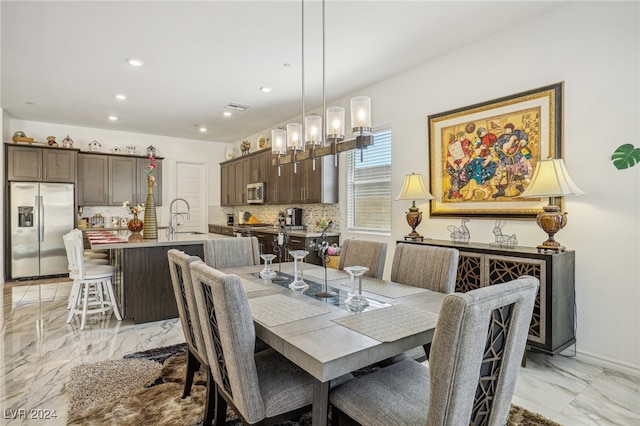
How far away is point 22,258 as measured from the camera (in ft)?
19.7

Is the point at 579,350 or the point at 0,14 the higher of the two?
the point at 0,14

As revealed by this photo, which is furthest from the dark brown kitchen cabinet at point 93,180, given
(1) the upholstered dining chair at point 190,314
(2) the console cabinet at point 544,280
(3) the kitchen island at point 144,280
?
(2) the console cabinet at point 544,280

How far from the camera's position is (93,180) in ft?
22.3

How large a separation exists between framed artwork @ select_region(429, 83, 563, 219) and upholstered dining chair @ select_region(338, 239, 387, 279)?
52.1 inches

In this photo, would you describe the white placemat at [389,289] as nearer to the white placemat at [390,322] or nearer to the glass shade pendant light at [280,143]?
the white placemat at [390,322]

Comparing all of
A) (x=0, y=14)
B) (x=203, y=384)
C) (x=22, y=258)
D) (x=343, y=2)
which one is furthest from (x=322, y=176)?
(x=22, y=258)

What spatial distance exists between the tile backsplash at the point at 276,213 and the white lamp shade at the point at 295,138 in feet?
8.75

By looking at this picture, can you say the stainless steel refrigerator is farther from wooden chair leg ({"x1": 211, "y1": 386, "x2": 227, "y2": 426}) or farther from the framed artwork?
the framed artwork

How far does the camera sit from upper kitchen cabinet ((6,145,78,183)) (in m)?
5.97

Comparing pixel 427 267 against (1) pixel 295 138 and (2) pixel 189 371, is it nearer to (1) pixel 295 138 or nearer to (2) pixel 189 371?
(1) pixel 295 138

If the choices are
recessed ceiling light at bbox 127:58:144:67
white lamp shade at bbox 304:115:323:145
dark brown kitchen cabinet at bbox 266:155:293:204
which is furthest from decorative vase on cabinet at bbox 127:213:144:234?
white lamp shade at bbox 304:115:323:145

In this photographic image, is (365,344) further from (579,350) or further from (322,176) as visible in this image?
(322,176)

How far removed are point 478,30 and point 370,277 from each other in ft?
8.10

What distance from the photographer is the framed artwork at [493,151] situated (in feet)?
9.70
